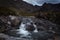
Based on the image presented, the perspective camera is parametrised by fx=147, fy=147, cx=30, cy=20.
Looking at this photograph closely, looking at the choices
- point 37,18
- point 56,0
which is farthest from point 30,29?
point 56,0

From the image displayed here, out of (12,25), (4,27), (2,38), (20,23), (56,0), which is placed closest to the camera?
(2,38)

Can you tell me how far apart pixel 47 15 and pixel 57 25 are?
1.27 feet

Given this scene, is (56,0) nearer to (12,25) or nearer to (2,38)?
(2,38)

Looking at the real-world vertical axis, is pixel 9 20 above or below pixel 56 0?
above

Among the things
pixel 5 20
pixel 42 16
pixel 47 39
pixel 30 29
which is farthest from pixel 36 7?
pixel 47 39

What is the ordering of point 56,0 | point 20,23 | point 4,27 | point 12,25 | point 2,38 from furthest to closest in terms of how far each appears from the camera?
point 20,23
point 12,25
point 4,27
point 56,0
point 2,38

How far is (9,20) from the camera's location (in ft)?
13.3

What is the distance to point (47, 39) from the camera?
2674mm

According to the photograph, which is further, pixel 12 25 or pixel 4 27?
pixel 12 25

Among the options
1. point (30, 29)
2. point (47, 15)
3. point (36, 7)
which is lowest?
point (30, 29)

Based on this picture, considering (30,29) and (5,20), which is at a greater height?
(5,20)

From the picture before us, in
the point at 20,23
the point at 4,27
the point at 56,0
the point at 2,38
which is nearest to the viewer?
the point at 2,38

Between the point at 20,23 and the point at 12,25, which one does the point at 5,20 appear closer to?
the point at 12,25

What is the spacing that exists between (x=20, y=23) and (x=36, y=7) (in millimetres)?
740
